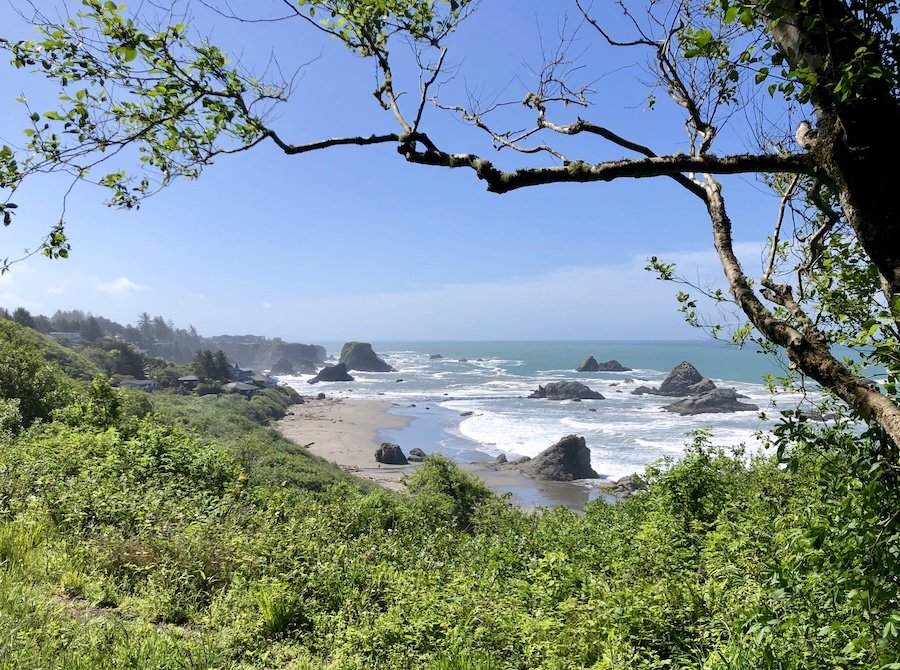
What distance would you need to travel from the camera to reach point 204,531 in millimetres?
6133

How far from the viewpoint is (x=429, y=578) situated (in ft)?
18.8

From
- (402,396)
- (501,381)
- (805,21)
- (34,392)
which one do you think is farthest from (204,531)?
(501,381)

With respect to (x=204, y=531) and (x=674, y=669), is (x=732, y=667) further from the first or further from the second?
(x=204, y=531)

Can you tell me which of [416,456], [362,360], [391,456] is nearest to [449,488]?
[391,456]

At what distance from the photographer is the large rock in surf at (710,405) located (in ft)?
185

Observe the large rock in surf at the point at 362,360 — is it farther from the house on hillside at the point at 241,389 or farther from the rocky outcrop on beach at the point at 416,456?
the rocky outcrop on beach at the point at 416,456

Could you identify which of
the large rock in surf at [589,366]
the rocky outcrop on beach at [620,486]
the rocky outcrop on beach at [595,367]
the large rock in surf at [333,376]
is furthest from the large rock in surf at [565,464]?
the rocky outcrop on beach at [595,367]

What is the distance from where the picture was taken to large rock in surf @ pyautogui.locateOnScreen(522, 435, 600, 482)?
33062 mm

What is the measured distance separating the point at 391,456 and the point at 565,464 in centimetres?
1362

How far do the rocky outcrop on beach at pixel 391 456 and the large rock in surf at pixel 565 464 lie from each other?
10034mm

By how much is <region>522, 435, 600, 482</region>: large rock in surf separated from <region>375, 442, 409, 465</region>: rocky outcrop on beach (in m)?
10.0

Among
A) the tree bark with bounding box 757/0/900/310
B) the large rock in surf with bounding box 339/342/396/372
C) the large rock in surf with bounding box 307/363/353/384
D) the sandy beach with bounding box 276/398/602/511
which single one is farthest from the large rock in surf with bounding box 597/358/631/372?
the tree bark with bounding box 757/0/900/310

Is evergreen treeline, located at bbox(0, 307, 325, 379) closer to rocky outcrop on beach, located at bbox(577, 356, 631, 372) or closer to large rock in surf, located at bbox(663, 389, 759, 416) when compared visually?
rocky outcrop on beach, located at bbox(577, 356, 631, 372)

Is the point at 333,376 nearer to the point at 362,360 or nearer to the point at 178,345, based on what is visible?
the point at 362,360
